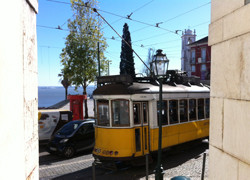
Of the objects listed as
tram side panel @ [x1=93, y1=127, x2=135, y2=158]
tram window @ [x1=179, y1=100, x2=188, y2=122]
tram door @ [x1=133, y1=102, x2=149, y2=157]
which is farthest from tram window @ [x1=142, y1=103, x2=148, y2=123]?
tram window @ [x1=179, y1=100, x2=188, y2=122]

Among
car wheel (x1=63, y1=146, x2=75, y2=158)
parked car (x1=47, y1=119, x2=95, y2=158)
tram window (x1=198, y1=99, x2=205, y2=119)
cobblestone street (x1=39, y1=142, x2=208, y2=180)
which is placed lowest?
cobblestone street (x1=39, y1=142, x2=208, y2=180)

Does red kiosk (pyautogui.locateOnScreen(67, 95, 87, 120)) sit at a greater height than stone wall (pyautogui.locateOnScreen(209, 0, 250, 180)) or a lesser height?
lesser

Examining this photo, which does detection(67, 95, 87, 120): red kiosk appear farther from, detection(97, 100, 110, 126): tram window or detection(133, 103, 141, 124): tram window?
detection(133, 103, 141, 124): tram window

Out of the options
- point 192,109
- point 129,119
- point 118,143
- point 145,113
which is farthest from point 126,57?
point 118,143

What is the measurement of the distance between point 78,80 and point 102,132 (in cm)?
1156

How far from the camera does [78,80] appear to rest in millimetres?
19062

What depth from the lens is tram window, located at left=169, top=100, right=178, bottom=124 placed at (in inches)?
352

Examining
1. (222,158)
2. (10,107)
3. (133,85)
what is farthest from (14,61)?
(133,85)

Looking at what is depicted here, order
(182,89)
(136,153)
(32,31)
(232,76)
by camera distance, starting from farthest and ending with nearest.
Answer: (182,89) < (136,153) < (232,76) < (32,31)

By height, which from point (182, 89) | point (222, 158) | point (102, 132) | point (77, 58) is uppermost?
point (77, 58)

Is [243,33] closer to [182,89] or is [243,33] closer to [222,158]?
[222,158]

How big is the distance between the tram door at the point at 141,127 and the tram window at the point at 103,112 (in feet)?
3.16

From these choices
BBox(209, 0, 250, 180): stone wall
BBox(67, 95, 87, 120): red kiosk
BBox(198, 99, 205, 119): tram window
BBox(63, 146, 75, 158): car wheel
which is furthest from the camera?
BBox(67, 95, 87, 120): red kiosk

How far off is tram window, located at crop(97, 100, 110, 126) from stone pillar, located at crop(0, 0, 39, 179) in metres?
5.61
